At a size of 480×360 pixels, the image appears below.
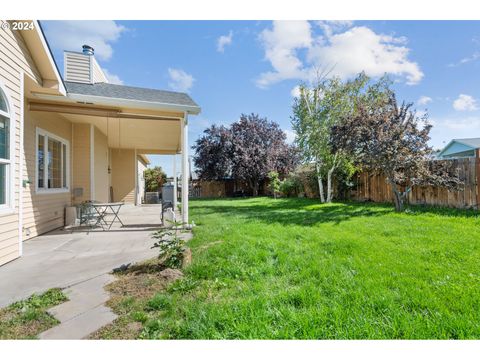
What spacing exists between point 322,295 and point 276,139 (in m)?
18.7

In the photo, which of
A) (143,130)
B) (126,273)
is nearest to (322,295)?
(126,273)

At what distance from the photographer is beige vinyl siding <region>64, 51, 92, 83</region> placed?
7.97 metres

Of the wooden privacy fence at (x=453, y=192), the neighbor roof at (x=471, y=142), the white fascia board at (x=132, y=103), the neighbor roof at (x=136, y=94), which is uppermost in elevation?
the neighbor roof at (x=471, y=142)

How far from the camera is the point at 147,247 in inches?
187

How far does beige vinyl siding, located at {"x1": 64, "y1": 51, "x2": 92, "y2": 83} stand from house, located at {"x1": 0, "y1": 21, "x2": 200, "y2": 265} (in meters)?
0.03

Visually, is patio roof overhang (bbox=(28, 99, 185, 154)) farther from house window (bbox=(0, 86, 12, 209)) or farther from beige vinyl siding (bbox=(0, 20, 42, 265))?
house window (bbox=(0, 86, 12, 209))

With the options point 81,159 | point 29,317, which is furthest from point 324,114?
point 29,317

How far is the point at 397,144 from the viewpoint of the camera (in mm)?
7578

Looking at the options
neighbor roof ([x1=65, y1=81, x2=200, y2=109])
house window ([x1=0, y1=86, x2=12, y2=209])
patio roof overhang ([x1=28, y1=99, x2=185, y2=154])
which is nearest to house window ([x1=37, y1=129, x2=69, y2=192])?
patio roof overhang ([x1=28, y1=99, x2=185, y2=154])

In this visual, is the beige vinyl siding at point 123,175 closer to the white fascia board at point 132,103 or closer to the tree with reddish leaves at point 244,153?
the tree with reddish leaves at point 244,153

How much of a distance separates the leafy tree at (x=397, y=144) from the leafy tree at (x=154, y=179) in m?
Answer: 18.1

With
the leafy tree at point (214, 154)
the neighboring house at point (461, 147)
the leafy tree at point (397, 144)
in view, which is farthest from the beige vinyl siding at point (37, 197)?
the neighboring house at point (461, 147)

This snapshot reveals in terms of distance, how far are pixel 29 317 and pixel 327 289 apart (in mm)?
2971

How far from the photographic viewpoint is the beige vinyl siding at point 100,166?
8.79 m
